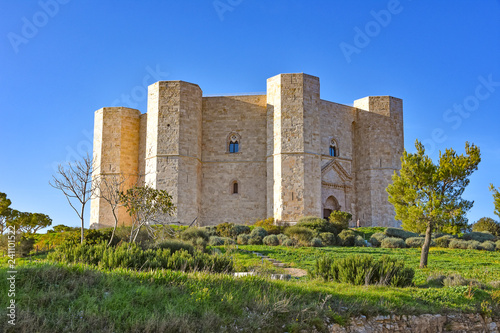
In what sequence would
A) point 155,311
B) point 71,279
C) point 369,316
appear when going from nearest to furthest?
point 155,311 → point 71,279 → point 369,316

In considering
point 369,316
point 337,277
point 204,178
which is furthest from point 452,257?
point 204,178

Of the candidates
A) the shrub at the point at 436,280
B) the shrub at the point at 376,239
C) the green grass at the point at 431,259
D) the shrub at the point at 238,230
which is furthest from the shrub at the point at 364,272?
the shrub at the point at 238,230

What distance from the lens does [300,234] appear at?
2127 centimetres

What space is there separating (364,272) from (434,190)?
6306 mm

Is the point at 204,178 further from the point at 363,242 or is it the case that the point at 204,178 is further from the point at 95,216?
the point at 363,242

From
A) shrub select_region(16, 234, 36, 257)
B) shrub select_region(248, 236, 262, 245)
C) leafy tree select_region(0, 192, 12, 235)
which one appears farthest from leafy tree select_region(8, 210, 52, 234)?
shrub select_region(248, 236, 262, 245)

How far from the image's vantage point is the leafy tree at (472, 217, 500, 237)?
3114 centimetres

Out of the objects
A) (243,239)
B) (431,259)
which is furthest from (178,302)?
(243,239)

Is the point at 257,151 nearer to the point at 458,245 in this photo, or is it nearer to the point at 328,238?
the point at 328,238

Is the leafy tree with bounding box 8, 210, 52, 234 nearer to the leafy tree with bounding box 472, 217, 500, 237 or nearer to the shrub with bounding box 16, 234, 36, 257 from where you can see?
the shrub with bounding box 16, 234, 36, 257

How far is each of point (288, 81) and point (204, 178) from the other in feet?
24.9

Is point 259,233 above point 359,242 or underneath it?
above

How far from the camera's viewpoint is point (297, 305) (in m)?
7.62

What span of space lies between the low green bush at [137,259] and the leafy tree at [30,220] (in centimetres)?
1921
